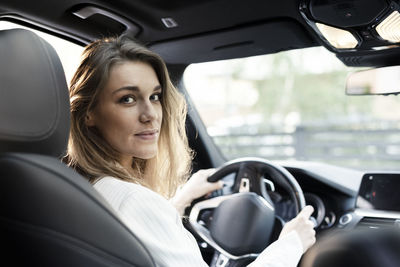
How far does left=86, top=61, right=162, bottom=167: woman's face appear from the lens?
72.9 inches

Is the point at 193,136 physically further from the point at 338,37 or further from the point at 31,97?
the point at 31,97

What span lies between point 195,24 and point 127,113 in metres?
1.09

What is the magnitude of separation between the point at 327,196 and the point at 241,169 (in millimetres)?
629

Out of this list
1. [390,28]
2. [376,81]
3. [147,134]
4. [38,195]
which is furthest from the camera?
[376,81]

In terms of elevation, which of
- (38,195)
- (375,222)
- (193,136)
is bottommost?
(375,222)

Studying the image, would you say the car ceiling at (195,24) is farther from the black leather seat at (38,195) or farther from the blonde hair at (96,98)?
the black leather seat at (38,195)

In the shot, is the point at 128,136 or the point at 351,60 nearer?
the point at 128,136

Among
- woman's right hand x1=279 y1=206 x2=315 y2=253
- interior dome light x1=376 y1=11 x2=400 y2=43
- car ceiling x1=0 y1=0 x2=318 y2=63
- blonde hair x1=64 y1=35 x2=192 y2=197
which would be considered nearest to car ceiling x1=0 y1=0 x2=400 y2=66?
car ceiling x1=0 y1=0 x2=318 y2=63

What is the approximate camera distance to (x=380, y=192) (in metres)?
2.67

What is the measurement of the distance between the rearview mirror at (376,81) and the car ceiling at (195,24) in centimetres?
16

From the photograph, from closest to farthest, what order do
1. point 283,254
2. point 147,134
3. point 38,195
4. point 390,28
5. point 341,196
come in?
point 38,195 → point 283,254 → point 147,134 → point 390,28 → point 341,196

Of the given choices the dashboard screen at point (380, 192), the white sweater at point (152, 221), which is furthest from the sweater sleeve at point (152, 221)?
the dashboard screen at point (380, 192)

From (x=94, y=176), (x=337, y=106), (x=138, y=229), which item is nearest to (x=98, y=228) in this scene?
(x=138, y=229)

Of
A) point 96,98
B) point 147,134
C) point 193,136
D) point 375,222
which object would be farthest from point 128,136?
point 193,136
